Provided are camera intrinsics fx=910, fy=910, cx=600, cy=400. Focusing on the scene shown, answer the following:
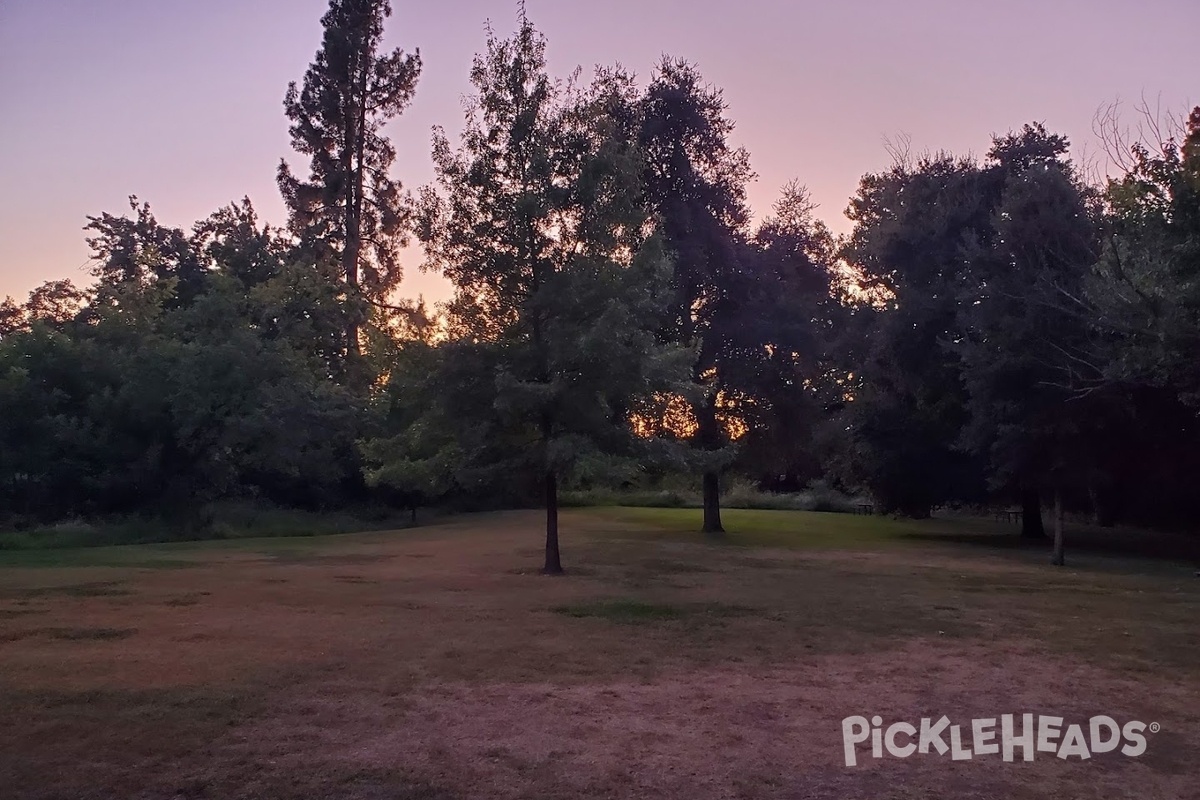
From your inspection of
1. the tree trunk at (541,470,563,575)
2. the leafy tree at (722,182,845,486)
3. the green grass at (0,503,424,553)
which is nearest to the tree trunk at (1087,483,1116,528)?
the leafy tree at (722,182,845,486)

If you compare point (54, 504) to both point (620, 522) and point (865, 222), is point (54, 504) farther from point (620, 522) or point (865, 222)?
point (865, 222)

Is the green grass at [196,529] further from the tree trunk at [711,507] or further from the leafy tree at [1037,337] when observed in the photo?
the leafy tree at [1037,337]

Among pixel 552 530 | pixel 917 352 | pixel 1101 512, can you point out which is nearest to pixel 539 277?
pixel 552 530

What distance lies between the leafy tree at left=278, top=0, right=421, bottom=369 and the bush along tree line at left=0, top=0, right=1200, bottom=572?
0.13 m

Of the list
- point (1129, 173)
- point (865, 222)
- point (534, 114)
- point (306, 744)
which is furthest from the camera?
point (865, 222)

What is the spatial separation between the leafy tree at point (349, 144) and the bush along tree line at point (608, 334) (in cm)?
13

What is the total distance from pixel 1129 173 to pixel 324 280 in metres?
29.9

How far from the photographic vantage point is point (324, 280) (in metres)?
36.9

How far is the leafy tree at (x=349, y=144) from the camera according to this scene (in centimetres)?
4041

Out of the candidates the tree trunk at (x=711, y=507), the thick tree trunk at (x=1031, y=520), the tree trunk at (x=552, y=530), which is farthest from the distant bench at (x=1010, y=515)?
the tree trunk at (x=552, y=530)

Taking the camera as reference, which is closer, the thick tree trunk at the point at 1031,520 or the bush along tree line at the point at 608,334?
the bush along tree line at the point at 608,334

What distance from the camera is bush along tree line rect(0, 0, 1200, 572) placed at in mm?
17000

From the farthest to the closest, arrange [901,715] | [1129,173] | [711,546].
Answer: [711,546] → [1129,173] → [901,715]

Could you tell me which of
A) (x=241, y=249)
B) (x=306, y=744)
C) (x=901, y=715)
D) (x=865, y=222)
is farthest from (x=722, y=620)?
(x=241, y=249)
